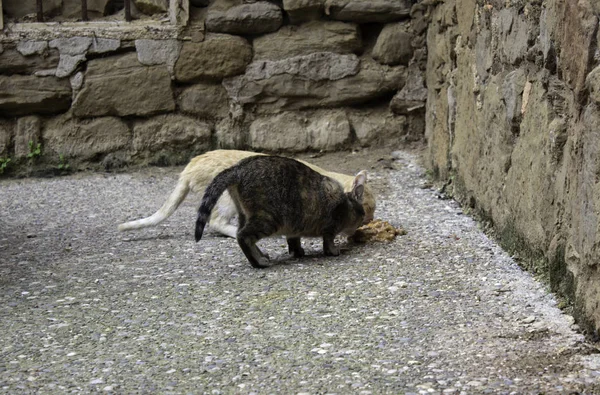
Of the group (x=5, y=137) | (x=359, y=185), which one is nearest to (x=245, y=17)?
(x=5, y=137)

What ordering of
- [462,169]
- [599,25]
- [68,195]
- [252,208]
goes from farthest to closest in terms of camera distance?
[68,195]
[462,169]
[252,208]
[599,25]

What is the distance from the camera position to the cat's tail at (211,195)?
15.2ft

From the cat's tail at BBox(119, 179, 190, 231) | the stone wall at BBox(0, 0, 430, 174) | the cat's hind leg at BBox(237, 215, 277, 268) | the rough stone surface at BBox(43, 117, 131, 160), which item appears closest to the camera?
the cat's hind leg at BBox(237, 215, 277, 268)

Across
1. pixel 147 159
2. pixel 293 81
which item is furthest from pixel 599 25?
pixel 147 159

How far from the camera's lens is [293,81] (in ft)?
26.8

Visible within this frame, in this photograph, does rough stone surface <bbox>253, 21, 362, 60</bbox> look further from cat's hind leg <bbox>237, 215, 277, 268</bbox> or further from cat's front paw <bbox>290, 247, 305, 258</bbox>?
cat's hind leg <bbox>237, 215, 277, 268</bbox>

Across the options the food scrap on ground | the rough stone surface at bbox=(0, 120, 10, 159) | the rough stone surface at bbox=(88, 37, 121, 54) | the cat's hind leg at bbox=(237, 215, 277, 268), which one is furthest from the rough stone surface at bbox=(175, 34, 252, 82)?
the cat's hind leg at bbox=(237, 215, 277, 268)

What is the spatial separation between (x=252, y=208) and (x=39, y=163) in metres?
4.12

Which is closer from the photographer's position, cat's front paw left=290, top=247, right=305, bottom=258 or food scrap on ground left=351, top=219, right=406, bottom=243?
cat's front paw left=290, top=247, right=305, bottom=258

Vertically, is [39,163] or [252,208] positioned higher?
[252,208]

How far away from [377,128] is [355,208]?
121 inches

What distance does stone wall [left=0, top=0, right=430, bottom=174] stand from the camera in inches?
318

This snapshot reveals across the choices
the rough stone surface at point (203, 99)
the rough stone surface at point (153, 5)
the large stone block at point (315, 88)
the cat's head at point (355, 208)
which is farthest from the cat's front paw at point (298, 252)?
the rough stone surface at point (153, 5)

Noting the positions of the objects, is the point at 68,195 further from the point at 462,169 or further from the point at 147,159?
the point at 462,169
